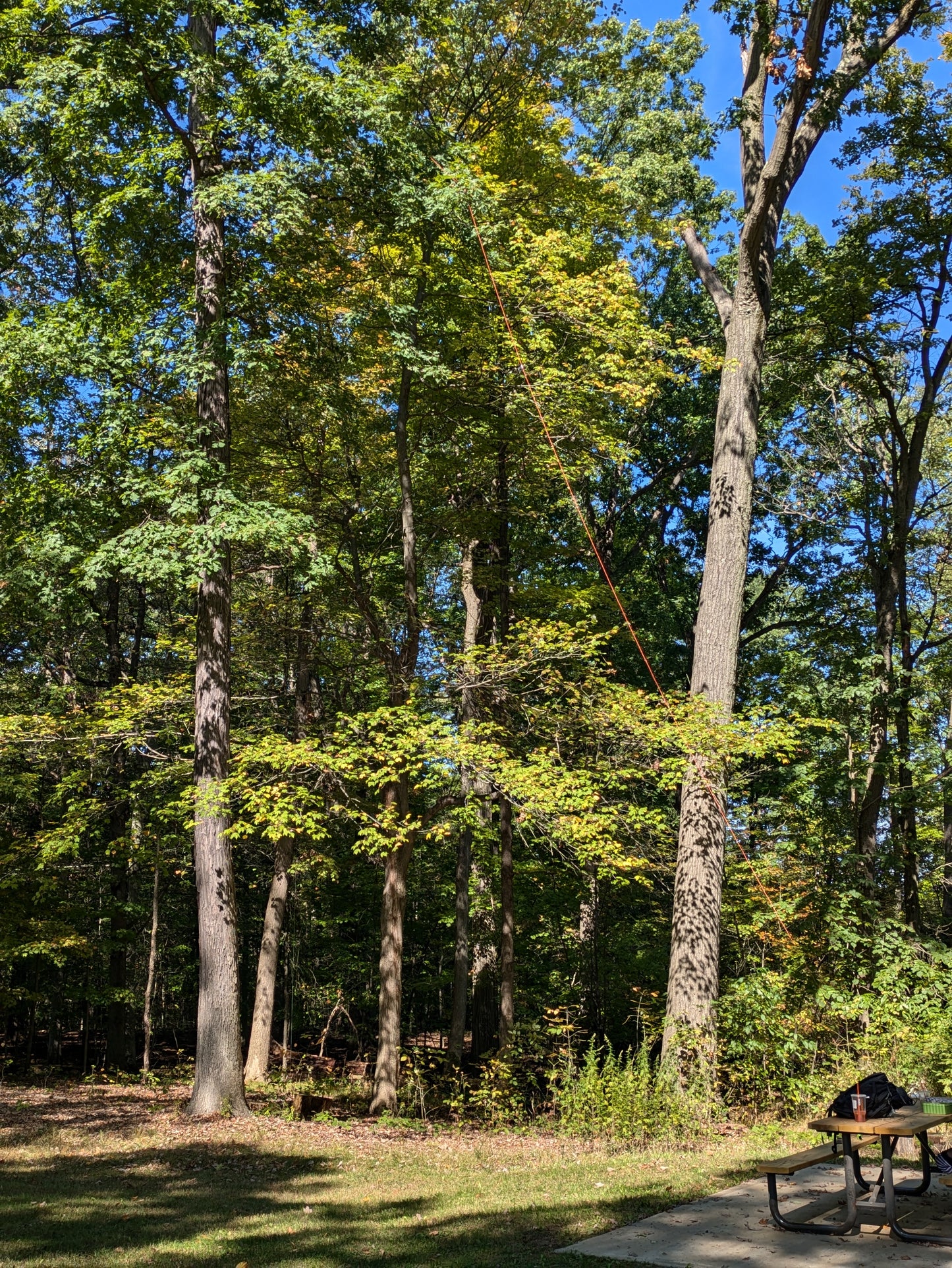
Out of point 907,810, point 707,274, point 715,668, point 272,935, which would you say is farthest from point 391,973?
point 707,274

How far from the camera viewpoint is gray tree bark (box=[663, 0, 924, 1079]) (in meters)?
9.81

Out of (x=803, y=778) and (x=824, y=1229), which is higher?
(x=803, y=778)

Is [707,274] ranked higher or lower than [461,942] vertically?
higher

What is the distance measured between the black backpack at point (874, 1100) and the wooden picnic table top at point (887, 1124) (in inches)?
1.6

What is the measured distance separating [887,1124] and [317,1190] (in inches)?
159

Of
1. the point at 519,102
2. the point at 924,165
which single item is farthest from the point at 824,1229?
the point at 924,165

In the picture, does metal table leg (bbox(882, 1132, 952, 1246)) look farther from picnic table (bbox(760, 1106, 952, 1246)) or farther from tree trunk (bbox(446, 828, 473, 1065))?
tree trunk (bbox(446, 828, 473, 1065))

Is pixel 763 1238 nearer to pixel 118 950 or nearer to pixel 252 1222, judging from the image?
pixel 252 1222

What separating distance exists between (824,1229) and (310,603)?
10307mm

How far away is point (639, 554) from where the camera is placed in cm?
2067

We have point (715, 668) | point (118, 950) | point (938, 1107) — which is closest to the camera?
point (938, 1107)

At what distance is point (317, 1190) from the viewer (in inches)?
274

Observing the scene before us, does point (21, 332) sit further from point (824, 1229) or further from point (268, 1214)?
point (824, 1229)

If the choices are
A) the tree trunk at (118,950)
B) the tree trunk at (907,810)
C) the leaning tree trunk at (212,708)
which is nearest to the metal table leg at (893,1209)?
the leaning tree trunk at (212,708)
